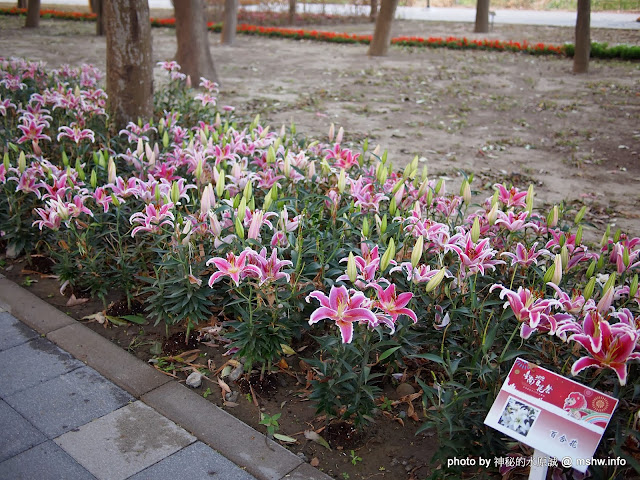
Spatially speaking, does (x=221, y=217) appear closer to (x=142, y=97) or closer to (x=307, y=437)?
(x=307, y=437)

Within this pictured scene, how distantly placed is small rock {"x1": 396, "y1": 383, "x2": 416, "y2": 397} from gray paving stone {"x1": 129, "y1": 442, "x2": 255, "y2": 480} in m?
0.85

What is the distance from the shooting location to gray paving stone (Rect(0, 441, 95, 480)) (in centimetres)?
238

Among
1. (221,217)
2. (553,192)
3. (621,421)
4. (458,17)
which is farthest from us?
(458,17)

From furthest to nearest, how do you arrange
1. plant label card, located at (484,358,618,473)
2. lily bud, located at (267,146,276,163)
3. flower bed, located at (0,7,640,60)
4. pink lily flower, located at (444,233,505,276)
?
flower bed, located at (0,7,640,60), lily bud, located at (267,146,276,163), pink lily flower, located at (444,233,505,276), plant label card, located at (484,358,618,473)

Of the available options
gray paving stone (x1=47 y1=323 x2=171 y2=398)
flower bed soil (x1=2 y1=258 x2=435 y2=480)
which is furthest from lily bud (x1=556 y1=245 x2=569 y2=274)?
gray paving stone (x1=47 y1=323 x2=171 y2=398)

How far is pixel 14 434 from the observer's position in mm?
2596

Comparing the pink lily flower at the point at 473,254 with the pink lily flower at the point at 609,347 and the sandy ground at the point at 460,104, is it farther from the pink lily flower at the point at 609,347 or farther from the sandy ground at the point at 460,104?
the sandy ground at the point at 460,104

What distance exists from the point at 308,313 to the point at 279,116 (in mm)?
5658

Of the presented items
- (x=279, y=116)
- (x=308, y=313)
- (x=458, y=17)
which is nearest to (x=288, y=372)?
(x=308, y=313)

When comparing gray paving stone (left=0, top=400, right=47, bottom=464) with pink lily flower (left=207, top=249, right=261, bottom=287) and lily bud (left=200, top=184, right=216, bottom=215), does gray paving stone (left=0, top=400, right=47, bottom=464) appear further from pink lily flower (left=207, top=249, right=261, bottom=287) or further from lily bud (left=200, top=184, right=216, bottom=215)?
lily bud (left=200, top=184, right=216, bottom=215)

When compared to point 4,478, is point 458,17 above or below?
above

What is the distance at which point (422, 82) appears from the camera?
1106cm

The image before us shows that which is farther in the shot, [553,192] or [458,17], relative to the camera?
[458,17]

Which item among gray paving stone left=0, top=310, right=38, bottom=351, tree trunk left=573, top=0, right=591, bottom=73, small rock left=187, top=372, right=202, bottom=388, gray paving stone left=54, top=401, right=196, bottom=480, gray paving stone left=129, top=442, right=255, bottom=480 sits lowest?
gray paving stone left=129, top=442, right=255, bottom=480
